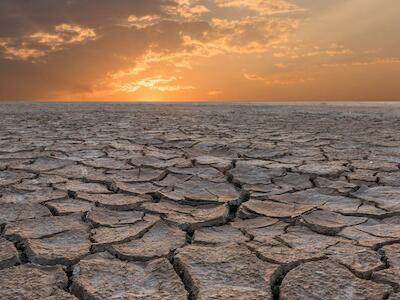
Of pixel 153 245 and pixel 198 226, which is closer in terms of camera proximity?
pixel 153 245

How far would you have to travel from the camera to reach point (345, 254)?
1.60 meters

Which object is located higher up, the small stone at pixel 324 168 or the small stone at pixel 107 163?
the small stone at pixel 107 163

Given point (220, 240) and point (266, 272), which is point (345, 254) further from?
point (220, 240)

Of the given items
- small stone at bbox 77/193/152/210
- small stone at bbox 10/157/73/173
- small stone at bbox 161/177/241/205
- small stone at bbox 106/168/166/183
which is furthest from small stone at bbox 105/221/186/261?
small stone at bbox 10/157/73/173

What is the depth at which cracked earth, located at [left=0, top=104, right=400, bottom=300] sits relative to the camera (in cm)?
139

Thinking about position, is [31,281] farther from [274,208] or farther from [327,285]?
[274,208]

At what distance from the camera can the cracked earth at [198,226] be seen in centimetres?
139

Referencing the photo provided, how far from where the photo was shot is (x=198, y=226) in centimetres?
192

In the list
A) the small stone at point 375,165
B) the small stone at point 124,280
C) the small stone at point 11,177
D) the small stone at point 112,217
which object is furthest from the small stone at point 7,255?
the small stone at point 375,165

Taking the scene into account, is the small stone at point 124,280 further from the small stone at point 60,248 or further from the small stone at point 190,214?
the small stone at point 190,214

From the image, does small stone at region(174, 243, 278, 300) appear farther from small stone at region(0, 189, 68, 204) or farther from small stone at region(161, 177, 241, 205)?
small stone at region(0, 189, 68, 204)

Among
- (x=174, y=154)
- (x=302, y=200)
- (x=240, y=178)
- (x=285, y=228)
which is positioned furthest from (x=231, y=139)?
(x=285, y=228)

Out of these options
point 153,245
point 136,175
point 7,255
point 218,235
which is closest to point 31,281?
point 7,255

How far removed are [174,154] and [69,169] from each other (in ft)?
2.92
